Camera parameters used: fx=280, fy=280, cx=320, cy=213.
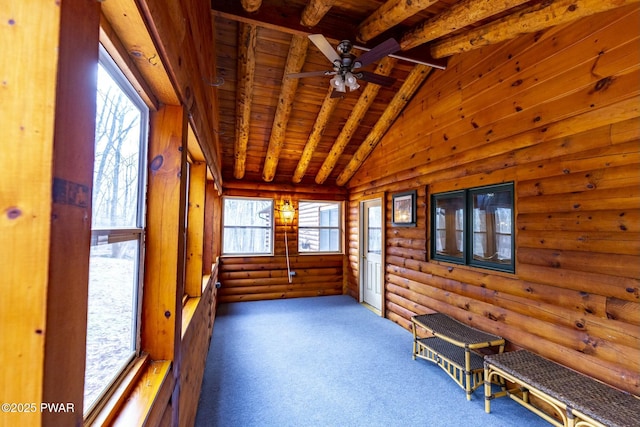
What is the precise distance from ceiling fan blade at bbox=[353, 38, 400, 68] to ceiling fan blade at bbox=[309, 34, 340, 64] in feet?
0.75

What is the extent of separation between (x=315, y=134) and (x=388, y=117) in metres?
1.26

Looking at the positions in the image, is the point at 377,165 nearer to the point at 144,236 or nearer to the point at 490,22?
the point at 490,22

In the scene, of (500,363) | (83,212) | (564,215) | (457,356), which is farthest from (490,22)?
(83,212)

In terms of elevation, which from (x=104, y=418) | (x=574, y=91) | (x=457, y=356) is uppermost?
(x=574, y=91)

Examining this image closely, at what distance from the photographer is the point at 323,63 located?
3.81 metres

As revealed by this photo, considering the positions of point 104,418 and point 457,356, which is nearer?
point 104,418

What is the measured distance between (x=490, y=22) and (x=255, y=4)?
235 cm

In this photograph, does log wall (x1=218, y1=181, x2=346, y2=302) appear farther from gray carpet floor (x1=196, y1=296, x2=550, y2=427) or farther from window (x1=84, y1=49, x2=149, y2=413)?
window (x1=84, y1=49, x2=149, y2=413)

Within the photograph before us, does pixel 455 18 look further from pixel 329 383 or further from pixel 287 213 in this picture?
pixel 287 213

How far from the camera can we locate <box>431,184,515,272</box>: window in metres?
2.97

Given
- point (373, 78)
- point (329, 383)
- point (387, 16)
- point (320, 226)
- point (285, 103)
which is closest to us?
point (387, 16)

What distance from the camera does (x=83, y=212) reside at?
2.10 ft

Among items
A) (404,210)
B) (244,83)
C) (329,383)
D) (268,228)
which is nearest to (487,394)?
(329,383)

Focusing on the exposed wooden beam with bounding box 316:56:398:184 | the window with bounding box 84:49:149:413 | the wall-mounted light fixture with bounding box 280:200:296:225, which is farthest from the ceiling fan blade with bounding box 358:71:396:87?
the wall-mounted light fixture with bounding box 280:200:296:225
